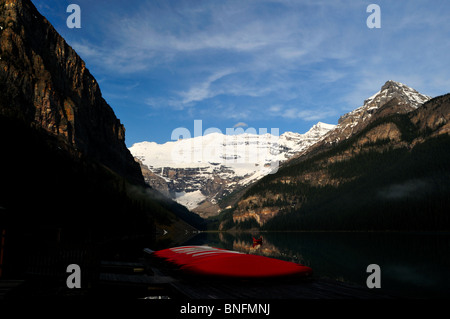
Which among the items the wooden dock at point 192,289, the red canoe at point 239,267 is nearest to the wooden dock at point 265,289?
the wooden dock at point 192,289

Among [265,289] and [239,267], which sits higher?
[239,267]

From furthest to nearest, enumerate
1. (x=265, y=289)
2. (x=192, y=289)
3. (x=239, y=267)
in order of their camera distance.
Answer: (x=239, y=267), (x=265, y=289), (x=192, y=289)

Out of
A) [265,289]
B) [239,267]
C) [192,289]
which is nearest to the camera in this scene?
[192,289]

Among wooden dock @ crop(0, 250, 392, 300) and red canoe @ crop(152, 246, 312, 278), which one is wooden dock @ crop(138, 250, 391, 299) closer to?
wooden dock @ crop(0, 250, 392, 300)

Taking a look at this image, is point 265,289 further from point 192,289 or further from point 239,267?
point 192,289

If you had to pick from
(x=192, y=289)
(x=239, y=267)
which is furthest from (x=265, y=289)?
(x=192, y=289)

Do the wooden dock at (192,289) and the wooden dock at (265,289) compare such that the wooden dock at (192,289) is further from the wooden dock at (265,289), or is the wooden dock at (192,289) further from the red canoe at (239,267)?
the red canoe at (239,267)

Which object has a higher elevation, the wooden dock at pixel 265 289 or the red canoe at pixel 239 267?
the red canoe at pixel 239 267

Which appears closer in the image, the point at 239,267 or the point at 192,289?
the point at 192,289

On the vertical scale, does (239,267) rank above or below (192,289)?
above

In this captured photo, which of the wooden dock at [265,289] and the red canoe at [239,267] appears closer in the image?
the wooden dock at [265,289]

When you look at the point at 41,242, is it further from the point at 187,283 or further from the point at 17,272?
the point at 187,283

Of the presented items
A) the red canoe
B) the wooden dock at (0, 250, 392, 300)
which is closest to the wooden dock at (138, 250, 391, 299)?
the wooden dock at (0, 250, 392, 300)
